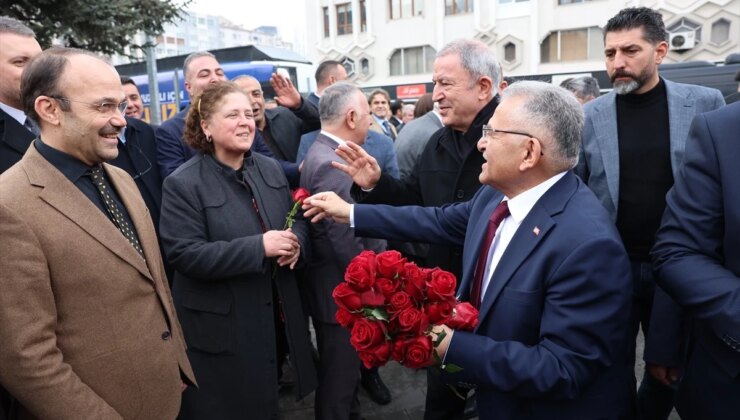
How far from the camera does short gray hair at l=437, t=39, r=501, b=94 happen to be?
2973 millimetres

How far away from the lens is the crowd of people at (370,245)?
176 cm

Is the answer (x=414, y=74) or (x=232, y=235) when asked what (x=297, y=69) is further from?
(x=232, y=235)

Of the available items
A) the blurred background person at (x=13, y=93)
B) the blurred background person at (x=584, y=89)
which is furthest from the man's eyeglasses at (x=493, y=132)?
the blurred background person at (x=584, y=89)

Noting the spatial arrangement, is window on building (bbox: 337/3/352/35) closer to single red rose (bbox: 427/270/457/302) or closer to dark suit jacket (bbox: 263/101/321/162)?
dark suit jacket (bbox: 263/101/321/162)

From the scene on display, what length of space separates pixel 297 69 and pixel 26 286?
20124 mm

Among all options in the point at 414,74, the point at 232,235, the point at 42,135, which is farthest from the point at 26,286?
the point at 414,74

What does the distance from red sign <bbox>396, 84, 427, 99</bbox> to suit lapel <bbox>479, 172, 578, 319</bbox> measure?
30218 mm

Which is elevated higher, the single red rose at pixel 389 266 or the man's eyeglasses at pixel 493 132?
the man's eyeglasses at pixel 493 132

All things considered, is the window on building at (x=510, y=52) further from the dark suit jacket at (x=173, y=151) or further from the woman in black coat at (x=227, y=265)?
the woman in black coat at (x=227, y=265)

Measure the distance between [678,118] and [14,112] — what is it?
3.51m

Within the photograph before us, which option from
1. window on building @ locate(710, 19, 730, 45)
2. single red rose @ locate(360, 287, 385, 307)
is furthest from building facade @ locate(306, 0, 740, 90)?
single red rose @ locate(360, 287, 385, 307)

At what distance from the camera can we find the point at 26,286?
5.48 ft

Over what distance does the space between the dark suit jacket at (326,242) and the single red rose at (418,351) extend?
1.57 metres

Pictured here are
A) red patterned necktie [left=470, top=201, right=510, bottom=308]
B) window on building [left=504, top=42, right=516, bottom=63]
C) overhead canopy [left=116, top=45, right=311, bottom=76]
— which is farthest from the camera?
window on building [left=504, top=42, right=516, bottom=63]
